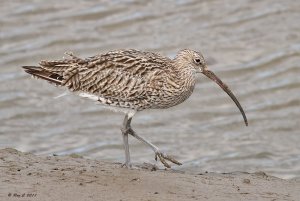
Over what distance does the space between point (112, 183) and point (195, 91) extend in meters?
6.58

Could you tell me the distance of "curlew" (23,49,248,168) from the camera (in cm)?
995

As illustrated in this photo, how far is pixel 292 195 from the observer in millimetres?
9016

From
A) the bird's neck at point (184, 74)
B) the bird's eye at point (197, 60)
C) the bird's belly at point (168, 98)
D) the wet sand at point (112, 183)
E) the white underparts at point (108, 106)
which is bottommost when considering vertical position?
the wet sand at point (112, 183)

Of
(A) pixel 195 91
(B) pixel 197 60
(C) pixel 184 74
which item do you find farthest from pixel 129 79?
(A) pixel 195 91

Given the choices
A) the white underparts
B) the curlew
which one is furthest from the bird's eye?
the white underparts

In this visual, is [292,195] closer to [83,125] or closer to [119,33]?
[83,125]

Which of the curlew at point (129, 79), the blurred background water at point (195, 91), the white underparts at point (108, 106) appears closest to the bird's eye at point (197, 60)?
the curlew at point (129, 79)

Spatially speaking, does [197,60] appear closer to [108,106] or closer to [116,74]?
[116,74]

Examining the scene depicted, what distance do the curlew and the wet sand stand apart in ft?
2.32

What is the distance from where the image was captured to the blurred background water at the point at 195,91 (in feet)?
42.3

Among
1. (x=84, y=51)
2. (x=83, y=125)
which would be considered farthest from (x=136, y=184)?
(x=84, y=51)

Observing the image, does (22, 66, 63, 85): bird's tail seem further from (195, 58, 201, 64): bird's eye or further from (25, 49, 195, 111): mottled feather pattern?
(195, 58, 201, 64): bird's eye

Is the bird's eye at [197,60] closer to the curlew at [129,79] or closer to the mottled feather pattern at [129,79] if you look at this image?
the curlew at [129,79]

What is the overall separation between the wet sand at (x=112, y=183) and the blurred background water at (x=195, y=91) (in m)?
2.59
